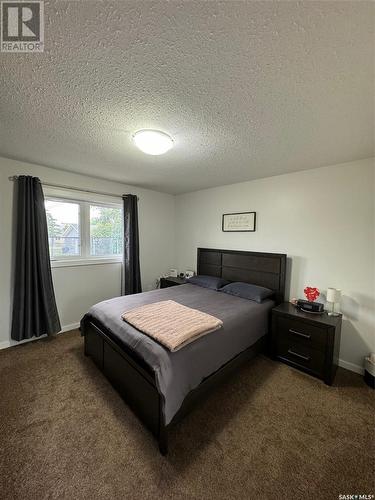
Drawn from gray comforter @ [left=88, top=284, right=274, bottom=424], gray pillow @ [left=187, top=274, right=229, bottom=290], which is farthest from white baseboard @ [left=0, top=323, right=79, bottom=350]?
gray pillow @ [left=187, top=274, right=229, bottom=290]

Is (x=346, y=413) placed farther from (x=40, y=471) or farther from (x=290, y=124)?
(x=290, y=124)

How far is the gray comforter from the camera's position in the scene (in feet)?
4.74

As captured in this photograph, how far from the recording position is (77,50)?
1029 mm

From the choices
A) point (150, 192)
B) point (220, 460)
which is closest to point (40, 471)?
point (220, 460)

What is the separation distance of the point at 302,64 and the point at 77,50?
117cm

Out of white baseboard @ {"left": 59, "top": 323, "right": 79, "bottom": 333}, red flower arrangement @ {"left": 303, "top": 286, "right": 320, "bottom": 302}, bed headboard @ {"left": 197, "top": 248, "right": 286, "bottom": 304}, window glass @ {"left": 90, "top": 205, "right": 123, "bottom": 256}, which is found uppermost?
window glass @ {"left": 90, "top": 205, "right": 123, "bottom": 256}

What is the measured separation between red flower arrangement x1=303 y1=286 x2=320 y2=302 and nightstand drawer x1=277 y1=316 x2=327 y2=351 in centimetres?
40

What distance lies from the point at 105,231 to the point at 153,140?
7.31ft

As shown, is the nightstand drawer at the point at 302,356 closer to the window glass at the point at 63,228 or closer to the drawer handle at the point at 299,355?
the drawer handle at the point at 299,355

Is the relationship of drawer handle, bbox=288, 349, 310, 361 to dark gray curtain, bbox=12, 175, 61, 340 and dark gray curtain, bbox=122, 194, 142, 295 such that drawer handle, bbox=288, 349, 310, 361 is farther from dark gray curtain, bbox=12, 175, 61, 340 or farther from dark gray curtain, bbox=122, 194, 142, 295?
dark gray curtain, bbox=12, 175, 61, 340

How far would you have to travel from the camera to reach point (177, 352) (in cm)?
154

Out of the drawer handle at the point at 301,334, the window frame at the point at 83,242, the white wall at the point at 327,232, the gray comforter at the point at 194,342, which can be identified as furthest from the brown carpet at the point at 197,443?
the window frame at the point at 83,242

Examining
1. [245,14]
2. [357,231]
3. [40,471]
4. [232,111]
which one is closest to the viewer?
[245,14]

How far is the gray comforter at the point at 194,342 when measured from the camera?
144 cm
